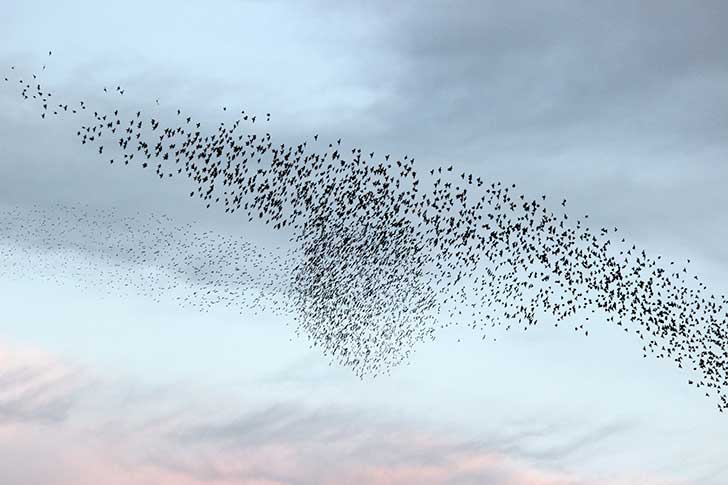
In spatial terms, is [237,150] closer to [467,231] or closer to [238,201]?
[238,201]

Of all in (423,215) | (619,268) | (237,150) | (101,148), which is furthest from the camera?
(619,268)

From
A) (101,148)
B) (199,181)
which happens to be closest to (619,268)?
(199,181)

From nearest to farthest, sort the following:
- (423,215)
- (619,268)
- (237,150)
Answer: 1. (237,150)
2. (423,215)
3. (619,268)

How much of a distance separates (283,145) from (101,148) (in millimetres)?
12181

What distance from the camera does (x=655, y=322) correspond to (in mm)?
80438

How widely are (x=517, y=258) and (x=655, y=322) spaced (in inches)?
522

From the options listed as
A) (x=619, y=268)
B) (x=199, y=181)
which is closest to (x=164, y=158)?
(x=199, y=181)

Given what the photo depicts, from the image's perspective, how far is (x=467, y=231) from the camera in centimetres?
7488

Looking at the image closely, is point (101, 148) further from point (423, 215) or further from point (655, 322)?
point (655, 322)

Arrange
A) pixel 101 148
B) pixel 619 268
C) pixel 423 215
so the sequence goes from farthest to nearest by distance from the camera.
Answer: pixel 619 268 < pixel 423 215 < pixel 101 148

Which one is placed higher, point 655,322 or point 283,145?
point 283,145

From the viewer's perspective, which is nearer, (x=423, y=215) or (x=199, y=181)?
(x=199, y=181)

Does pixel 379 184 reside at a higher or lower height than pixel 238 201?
higher

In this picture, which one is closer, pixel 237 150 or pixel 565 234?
pixel 237 150
